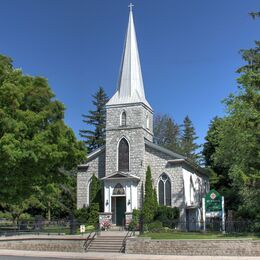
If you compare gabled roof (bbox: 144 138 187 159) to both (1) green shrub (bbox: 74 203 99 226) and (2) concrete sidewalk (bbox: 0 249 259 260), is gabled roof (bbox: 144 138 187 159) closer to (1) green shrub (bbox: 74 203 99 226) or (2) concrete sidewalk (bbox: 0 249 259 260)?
(1) green shrub (bbox: 74 203 99 226)

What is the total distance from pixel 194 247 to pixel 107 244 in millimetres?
5846

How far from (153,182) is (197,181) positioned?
708cm

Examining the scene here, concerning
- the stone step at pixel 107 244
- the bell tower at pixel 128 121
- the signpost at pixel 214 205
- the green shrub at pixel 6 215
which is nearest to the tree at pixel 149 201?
the bell tower at pixel 128 121

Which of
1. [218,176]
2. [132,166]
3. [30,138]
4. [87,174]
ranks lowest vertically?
[87,174]

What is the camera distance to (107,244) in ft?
83.6

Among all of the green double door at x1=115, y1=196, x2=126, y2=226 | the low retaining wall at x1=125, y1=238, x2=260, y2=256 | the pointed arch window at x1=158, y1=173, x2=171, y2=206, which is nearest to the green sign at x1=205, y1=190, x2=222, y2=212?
the low retaining wall at x1=125, y1=238, x2=260, y2=256

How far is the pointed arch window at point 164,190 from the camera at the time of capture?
129 ft

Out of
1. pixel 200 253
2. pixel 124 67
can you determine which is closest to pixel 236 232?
pixel 200 253

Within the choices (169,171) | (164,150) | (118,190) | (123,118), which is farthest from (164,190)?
(123,118)

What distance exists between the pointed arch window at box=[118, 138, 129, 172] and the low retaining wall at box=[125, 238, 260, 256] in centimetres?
1678

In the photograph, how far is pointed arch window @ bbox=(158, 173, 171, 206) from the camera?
39.3 meters

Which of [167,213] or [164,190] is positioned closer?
[167,213]

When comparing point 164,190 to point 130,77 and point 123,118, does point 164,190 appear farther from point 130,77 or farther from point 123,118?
point 130,77

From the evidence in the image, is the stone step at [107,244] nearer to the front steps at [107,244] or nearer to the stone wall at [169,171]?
the front steps at [107,244]
